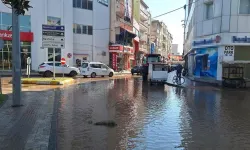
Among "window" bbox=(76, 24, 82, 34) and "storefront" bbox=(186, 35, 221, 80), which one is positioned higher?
"window" bbox=(76, 24, 82, 34)

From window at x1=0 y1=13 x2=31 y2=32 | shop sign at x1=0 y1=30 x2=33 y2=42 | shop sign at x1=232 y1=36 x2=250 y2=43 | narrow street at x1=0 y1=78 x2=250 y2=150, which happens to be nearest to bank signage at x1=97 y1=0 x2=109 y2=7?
window at x1=0 y1=13 x2=31 y2=32

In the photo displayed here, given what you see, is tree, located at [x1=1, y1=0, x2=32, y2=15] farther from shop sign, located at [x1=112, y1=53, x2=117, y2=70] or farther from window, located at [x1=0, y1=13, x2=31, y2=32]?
shop sign, located at [x1=112, y1=53, x2=117, y2=70]

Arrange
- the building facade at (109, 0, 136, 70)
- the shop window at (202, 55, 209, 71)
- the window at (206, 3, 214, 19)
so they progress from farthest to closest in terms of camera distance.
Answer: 1. the building facade at (109, 0, 136, 70)
2. the shop window at (202, 55, 209, 71)
3. the window at (206, 3, 214, 19)

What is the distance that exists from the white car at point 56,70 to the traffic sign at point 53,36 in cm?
782

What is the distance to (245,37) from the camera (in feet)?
74.3

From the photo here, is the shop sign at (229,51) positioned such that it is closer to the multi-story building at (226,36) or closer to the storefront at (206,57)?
the multi-story building at (226,36)

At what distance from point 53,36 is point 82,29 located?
2118 cm

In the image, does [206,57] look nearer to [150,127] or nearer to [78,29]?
[150,127]

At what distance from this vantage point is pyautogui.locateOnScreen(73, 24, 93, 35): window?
41500 millimetres

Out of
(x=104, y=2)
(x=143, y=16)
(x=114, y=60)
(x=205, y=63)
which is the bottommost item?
(x=205, y=63)

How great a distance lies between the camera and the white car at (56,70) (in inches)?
1146

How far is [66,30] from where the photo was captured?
39188mm

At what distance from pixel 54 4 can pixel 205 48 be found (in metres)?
21.7

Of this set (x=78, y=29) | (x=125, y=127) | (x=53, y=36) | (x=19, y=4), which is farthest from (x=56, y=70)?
(x=19, y=4)
